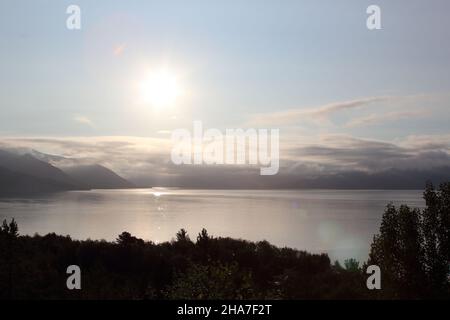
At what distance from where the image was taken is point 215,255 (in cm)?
6391

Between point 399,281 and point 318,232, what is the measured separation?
117522 millimetres

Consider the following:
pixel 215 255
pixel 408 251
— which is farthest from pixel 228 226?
pixel 408 251

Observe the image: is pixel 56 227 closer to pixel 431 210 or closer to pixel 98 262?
pixel 98 262

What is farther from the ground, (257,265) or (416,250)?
(416,250)

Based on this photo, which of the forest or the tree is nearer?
the forest

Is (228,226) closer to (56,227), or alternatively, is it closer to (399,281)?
(56,227)

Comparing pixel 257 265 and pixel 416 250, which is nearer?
pixel 416 250

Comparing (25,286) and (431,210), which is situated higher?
(431,210)

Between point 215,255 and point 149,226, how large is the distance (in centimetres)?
12019

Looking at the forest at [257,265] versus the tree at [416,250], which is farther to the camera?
the tree at [416,250]

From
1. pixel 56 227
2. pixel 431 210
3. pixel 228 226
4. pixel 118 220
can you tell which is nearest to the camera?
pixel 431 210

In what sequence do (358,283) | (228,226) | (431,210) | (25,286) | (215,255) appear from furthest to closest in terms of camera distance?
(228,226) < (215,255) < (431,210) < (358,283) < (25,286)

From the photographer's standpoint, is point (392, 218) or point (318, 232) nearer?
point (392, 218)

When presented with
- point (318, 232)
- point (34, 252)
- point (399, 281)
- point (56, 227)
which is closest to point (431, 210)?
point (399, 281)
